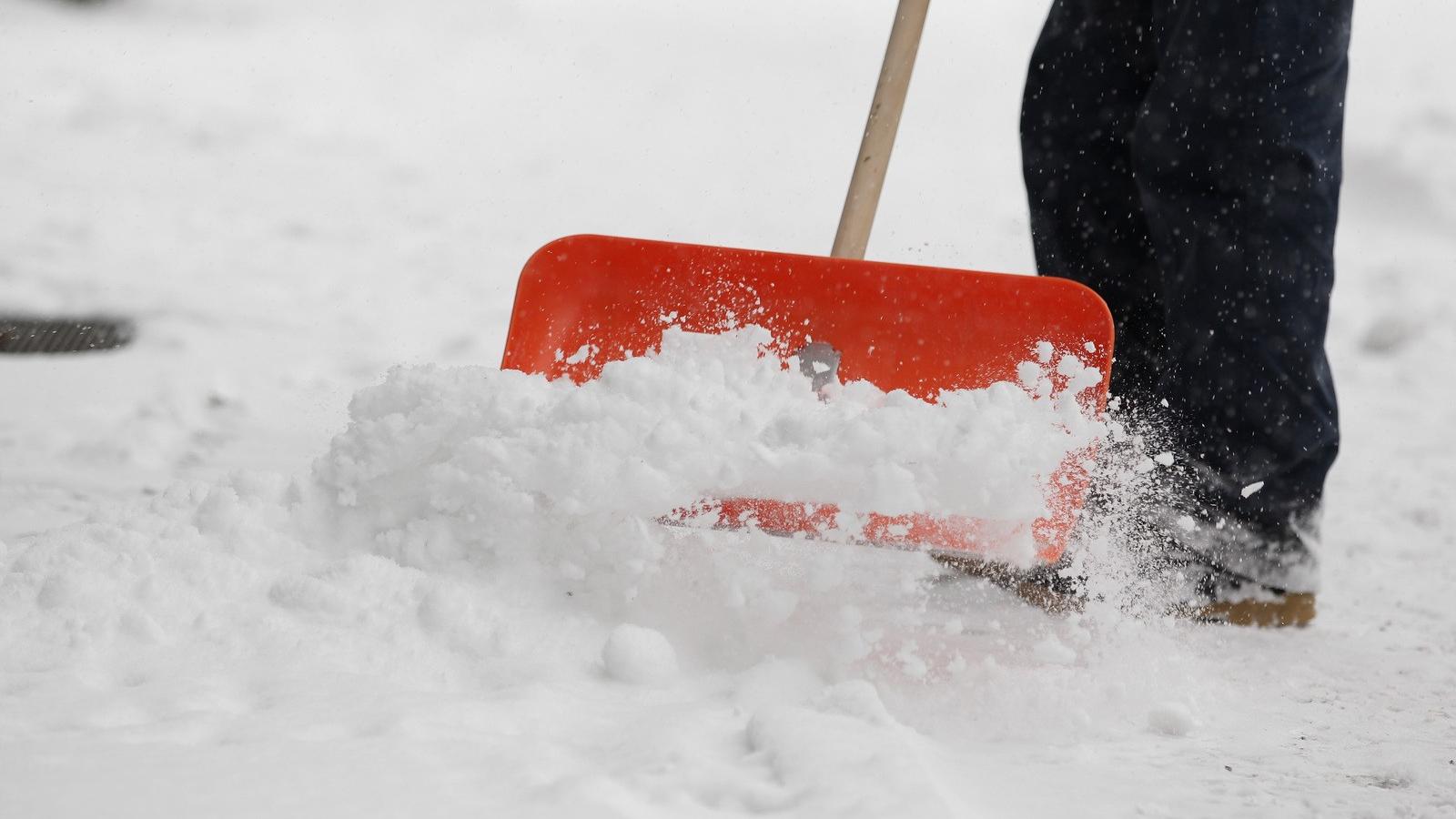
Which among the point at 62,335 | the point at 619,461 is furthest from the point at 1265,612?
the point at 62,335

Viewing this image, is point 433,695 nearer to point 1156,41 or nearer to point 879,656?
point 879,656

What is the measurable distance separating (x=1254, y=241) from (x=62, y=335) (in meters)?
2.08

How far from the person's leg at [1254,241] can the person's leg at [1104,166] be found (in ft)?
0.62

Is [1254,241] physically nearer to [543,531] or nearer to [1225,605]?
[1225,605]

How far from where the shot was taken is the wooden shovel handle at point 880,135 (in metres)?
1.63

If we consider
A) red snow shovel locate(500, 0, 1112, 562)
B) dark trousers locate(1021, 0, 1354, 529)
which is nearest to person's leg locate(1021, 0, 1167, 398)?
dark trousers locate(1021, 0, 1354, 529)

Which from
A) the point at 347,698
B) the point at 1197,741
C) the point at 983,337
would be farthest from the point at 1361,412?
the point at 347,698

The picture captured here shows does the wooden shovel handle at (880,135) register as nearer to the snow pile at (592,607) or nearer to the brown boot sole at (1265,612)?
the snow pile at (592,607)

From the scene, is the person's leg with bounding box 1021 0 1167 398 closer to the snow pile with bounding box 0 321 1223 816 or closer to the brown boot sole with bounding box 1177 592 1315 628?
the brown boot sole with bounding box 1177 592 1315 628

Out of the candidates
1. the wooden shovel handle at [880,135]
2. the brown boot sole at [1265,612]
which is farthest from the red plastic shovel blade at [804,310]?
the brown boot sole at [1265,612]

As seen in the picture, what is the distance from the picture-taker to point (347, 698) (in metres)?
0.90

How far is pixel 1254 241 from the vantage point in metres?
1.54

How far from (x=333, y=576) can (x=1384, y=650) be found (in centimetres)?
120

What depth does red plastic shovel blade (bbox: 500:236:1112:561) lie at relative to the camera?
56.9 inches
